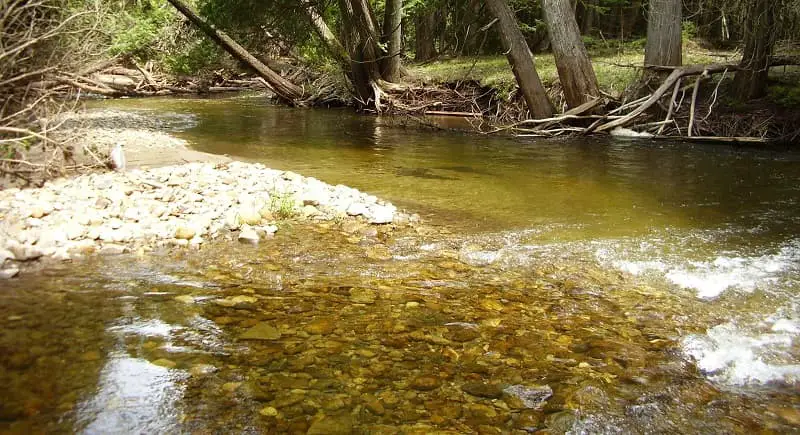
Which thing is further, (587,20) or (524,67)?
(587,20)

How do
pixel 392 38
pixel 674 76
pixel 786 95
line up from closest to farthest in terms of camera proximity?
pixel 786 95 → pixel 674 76 → pixel 392 38

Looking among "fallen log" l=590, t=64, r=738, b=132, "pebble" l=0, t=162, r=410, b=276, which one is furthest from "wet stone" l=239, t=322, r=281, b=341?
"fallen log" l=590, t=64, r=738, b=132

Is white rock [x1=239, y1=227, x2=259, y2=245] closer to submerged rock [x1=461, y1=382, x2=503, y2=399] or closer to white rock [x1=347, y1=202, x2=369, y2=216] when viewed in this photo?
white rock [x1=347, y1=202, x2=369, y2=216]

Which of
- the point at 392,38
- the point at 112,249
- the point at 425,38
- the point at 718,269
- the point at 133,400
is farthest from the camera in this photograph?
the point at 425,38

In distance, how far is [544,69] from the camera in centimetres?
1466

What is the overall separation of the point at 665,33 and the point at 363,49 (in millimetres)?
7257

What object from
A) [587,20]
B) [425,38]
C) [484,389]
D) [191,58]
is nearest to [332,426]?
[484,389]

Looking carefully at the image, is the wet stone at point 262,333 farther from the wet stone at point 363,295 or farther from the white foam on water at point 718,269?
the white foam on water at point 718,269

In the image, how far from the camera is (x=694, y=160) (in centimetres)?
912

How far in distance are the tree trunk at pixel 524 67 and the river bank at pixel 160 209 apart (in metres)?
6.48

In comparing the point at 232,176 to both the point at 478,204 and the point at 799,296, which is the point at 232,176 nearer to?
the point at 478,204

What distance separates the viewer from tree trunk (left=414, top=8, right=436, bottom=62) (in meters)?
20.4

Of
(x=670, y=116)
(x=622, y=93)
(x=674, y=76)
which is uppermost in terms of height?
(x=674, y=76)

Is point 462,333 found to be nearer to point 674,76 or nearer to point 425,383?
point 425,383
